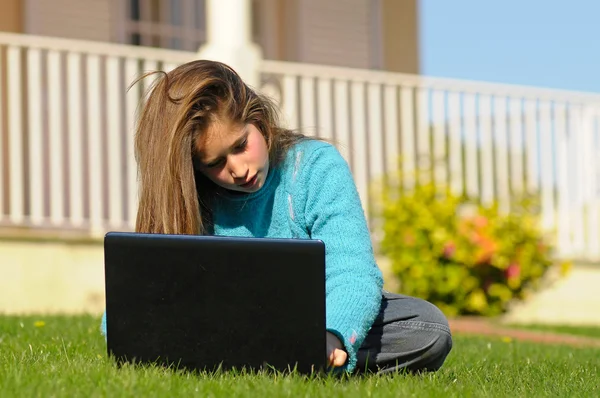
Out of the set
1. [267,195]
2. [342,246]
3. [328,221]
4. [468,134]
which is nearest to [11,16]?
[468,134]

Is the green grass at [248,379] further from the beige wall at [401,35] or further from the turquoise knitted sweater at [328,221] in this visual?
the beige wall at [401,35]

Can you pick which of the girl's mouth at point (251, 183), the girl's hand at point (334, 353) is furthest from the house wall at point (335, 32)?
the girl's hand at point (334, 353)

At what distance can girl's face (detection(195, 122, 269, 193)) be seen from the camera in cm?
339

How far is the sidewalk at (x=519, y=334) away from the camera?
682cm

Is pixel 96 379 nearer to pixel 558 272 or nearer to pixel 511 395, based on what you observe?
pixel 511 395

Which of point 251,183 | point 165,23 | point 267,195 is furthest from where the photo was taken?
point 165,23

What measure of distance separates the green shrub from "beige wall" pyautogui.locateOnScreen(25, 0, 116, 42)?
108 inches

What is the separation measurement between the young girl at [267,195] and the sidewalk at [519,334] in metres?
3.17

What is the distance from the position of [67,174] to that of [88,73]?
0.76 m

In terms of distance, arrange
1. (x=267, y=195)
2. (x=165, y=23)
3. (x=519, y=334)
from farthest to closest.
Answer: (x=165, y=23) < (x=519, y=334) < (x=267, y=195)

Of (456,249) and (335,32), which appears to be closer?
(456,249)

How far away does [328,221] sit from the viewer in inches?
136

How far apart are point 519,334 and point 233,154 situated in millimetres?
4268

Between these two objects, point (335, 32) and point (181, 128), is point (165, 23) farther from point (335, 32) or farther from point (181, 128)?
point (181, 128)
